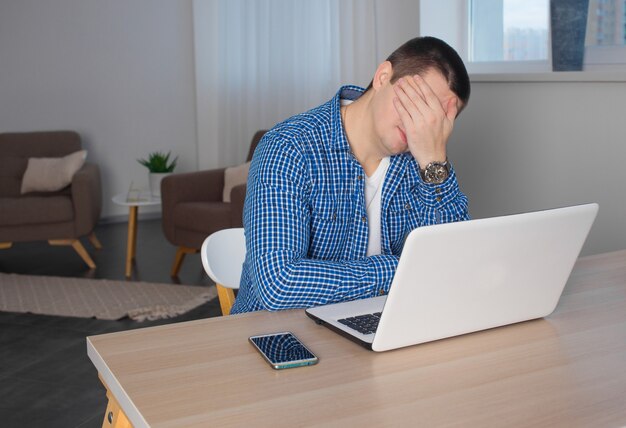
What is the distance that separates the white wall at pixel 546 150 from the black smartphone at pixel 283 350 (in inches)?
75.5

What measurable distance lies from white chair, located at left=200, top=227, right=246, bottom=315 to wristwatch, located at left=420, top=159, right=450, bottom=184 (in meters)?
0.46

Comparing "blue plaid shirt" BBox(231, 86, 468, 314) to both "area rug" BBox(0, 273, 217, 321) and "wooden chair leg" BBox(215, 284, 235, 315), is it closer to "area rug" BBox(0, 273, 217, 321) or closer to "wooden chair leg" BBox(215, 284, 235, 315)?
"wooden chair leg" BBox(215, 284, 235, 315)

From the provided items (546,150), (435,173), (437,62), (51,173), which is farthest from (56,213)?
(437,62)

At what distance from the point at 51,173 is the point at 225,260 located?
374 cm

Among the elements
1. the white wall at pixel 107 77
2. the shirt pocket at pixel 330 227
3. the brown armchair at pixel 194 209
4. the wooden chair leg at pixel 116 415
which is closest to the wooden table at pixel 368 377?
the wooden chair leg at pixel 116 415

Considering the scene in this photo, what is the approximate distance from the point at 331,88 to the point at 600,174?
283 centimetres

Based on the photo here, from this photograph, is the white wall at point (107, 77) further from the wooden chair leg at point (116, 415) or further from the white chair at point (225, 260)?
the wooden chair leg at point (116, 415)

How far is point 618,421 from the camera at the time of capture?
103cm

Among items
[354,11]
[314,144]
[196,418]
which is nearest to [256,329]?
[196,418]

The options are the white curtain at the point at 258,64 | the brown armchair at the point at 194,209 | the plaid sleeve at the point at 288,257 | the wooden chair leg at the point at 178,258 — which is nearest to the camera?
the plaid sleeve at the point at 288,257

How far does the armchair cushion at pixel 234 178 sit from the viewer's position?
4914 millimetres

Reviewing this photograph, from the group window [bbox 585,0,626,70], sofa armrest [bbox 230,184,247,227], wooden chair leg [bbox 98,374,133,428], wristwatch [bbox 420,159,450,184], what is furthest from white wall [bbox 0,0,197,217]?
wooden chair leg [bbox 98,374,133,428]

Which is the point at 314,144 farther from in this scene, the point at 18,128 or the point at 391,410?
the point at 18,128

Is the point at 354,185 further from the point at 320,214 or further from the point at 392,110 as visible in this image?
the point at 392,110
